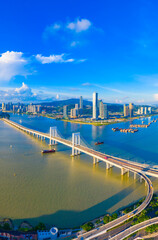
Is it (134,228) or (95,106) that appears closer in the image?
(134,228)

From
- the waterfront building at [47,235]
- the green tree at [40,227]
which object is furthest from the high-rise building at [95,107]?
the waterfront building at [47,235]

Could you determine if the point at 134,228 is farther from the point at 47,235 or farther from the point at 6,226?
the point at 6,226

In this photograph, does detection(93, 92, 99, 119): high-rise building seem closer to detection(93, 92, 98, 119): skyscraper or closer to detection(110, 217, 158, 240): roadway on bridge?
detection(93, 92, 98, 119): skyscraper

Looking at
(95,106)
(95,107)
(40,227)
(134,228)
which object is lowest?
(40,227)

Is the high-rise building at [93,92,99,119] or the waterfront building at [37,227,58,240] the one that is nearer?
the waterfront building at [37,227,58,240]

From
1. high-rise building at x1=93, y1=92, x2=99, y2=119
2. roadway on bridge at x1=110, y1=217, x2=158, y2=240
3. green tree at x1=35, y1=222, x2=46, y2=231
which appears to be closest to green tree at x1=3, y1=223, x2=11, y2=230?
green tree at x1=35, y1=222, x2=46, y2=231

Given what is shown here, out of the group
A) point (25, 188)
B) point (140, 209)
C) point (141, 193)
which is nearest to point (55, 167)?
point (25, 188)

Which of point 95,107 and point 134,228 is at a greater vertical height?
point 95,107

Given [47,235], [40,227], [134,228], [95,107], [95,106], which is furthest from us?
[95,106]

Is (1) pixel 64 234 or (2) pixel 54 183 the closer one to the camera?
(1) pixel 64 234

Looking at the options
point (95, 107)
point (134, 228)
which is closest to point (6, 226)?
point (134, 228)

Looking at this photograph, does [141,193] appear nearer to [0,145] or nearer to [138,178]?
[138,178]
